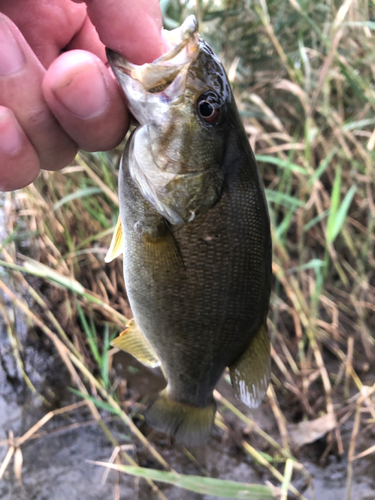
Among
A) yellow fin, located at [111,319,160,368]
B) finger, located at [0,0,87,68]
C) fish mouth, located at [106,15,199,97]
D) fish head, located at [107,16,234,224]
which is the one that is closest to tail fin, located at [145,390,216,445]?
yellow fin, located at [111,319,160,368]

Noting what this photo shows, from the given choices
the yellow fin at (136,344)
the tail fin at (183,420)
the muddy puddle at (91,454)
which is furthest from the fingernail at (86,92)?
the muddy puddle at (91,454)

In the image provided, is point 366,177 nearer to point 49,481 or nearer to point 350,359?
point 350,359

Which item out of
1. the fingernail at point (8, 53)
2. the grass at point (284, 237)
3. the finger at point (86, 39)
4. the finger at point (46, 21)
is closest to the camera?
the fingernail at point (8, 53)

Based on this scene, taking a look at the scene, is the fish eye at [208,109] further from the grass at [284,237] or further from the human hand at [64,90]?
the grass at [284,237]

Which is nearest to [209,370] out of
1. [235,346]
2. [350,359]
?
[235,346]

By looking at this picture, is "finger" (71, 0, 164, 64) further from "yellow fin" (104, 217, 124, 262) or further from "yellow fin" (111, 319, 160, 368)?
"yellow fin" (111, 319, 160, 368)

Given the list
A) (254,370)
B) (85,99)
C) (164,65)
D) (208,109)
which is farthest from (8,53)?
(254,370)

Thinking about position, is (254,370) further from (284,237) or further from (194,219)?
(284,237)
